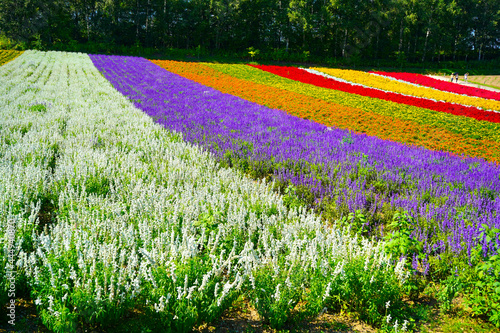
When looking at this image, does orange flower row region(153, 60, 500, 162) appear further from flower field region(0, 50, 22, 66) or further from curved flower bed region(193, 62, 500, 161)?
flower field region(0, 50, 22, 66)

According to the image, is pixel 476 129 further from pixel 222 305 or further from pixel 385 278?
pixel 222 305

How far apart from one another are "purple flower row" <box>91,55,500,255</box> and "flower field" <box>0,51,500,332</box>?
0.14 feet

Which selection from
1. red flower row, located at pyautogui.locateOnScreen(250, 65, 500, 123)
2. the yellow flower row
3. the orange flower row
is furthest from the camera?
the yellow flower row

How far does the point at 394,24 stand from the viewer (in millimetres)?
58375

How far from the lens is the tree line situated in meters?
50.8

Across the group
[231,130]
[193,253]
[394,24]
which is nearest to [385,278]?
[193,253]

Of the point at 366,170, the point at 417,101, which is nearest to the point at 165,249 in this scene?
the point at 366,170

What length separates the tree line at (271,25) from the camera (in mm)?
50844

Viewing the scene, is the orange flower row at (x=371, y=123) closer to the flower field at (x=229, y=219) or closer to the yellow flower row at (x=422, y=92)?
the flower field at (x=229, y=219)

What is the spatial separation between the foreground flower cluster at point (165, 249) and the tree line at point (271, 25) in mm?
47954

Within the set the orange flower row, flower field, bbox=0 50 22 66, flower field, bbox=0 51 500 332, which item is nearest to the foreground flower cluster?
flower field, bbox=0 51 500 332

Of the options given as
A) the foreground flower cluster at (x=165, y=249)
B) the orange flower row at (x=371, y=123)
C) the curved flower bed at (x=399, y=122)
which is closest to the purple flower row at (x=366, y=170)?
the foreground flower cluster at (x=165, y=249)

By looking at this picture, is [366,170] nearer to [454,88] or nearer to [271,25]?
[454,88]

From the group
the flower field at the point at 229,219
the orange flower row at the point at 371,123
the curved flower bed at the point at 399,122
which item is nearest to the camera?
the flower field at the point at 229,219
